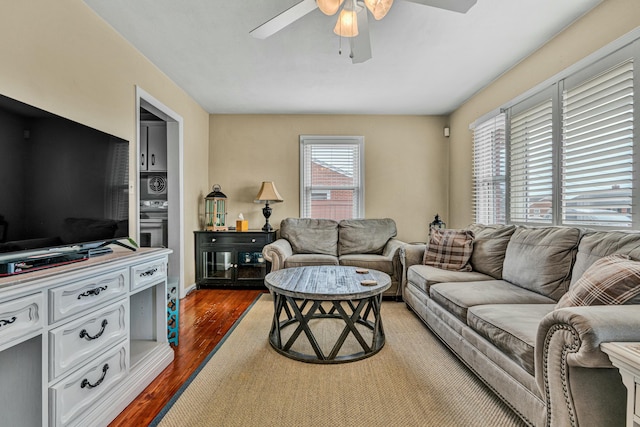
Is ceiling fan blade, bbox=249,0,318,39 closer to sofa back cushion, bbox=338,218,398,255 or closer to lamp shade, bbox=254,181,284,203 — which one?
lamp shade, bbox=254,181,284,203

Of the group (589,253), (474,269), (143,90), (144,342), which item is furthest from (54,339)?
(474,269)

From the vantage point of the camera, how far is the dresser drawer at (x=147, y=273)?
1.84 meters

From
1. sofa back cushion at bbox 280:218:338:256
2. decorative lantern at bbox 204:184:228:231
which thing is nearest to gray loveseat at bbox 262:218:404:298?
sofa back cushion at bbox 280:218:338:256

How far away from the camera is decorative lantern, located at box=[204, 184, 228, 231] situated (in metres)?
4.30

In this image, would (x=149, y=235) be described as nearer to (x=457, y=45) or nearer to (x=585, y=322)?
(x=457, y=45)

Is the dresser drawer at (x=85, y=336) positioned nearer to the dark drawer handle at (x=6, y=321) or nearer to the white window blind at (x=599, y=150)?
the dark drawer handle at (x=6, y=321)

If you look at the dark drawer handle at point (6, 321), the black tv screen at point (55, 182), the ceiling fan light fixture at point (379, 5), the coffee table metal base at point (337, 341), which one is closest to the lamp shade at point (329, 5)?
the ceiling fan light fixture at point (379, 5)

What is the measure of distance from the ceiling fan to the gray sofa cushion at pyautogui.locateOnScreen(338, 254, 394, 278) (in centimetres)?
240

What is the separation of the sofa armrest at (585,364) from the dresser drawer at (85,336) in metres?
2.07

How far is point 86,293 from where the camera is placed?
148 cm

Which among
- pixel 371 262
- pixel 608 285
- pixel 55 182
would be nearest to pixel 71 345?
pixel 55 182

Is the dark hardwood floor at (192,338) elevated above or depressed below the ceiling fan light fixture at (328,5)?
below

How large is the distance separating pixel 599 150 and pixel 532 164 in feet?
2.29

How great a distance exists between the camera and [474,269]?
296cm
